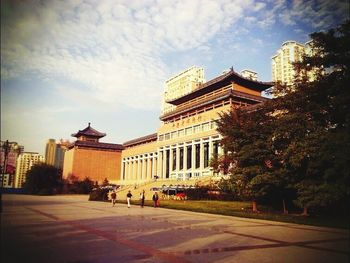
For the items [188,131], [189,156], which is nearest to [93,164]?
[189,156]

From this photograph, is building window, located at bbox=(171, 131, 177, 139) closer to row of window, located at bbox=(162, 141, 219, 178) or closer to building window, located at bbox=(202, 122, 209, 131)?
A: row of window, located at bbox=(162, 141, 219, 178)

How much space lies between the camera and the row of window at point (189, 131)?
43.5 m

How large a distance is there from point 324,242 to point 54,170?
50.7 m

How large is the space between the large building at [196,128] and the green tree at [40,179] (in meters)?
16.5

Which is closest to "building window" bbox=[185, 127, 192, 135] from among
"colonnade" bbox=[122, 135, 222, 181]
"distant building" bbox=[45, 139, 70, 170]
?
"colonnade" bbox=[122, 135, 222, 181]

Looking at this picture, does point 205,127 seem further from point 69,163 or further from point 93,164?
point 69,163

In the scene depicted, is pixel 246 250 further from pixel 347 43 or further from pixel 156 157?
pixel 156 157

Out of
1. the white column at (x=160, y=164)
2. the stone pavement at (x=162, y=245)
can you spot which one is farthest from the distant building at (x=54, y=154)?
the stone pavement at (x=162, y=245)

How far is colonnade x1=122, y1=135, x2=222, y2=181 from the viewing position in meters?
43.8

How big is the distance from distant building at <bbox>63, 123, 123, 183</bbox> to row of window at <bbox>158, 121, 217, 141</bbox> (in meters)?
18.9

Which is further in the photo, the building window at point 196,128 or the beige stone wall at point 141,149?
the beige stone wall at point 141,149

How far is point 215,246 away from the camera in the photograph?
26.9 feet

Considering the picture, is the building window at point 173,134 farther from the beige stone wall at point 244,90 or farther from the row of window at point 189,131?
the beige stone wall at point 244,90

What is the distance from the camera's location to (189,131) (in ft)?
157
